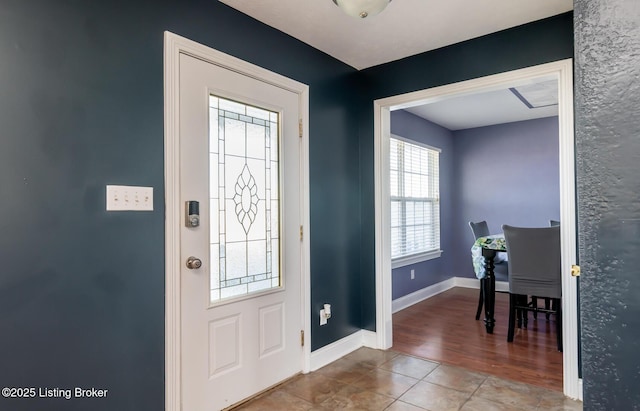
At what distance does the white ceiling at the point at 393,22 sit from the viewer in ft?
7.18

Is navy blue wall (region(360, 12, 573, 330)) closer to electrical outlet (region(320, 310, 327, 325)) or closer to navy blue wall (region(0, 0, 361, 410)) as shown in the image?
electrical outlet (region(320, 310, 327, 325))

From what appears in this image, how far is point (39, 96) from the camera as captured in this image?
4.81 feet

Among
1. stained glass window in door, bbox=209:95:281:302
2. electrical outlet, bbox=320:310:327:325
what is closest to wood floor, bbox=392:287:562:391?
electrical outlet, bbox=320:310:327:325

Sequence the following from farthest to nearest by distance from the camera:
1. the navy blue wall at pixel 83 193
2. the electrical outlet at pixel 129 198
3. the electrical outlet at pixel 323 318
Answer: the electrical outlet at pixel 323 318 < the electrical outlet at pixel 129 198 < the navy blue wall at pixel 83 193

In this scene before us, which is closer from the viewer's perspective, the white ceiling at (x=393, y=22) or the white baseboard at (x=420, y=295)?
the white ceiling at (x=393, y=22)

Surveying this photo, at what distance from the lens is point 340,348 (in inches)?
116

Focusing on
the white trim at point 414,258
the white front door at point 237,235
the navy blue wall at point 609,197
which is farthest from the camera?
the white trim at point 414,258

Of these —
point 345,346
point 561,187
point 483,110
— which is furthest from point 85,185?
point 483,110

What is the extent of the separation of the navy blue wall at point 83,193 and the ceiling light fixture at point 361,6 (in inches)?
32.2

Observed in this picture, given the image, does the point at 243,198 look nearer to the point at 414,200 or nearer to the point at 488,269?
the point at 488,269

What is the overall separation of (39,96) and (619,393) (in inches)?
77.7

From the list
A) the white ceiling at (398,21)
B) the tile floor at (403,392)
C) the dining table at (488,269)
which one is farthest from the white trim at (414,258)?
the white ceiling at (398,21)

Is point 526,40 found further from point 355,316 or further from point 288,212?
point 355,316

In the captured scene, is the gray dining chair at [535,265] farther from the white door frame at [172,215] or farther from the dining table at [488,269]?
the white door frame at [172,215]
